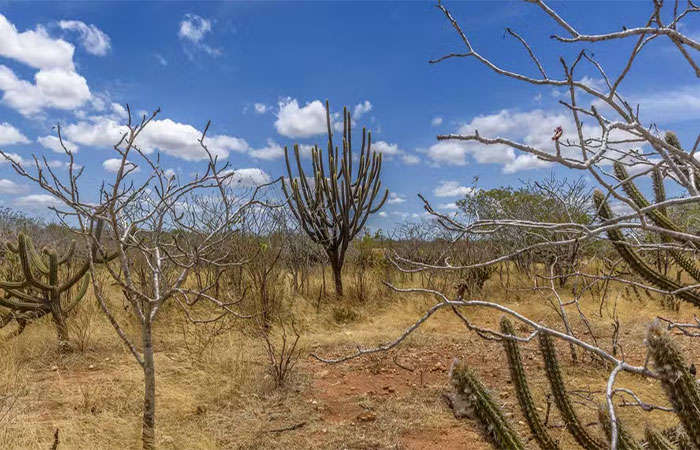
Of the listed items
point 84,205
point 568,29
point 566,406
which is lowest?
point 566,406

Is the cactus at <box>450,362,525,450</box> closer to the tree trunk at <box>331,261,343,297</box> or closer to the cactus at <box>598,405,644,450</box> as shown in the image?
the cactus at <box>598,405,644,450</box>

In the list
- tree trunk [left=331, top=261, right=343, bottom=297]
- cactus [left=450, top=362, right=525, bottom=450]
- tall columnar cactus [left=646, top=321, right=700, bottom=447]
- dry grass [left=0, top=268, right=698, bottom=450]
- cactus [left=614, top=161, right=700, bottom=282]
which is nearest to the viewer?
tall columnar cactus [left=646, top=321, right=700, bottom=447]

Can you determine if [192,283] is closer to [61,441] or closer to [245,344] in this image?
[245,344]

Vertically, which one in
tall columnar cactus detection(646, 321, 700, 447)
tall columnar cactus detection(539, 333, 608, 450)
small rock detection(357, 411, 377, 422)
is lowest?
small rock detection(357, 411, 377, 422)

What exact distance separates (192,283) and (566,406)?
8030 millimetres

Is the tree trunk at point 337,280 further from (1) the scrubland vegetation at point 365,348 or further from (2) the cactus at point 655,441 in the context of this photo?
(2) the cactus at point 655,441

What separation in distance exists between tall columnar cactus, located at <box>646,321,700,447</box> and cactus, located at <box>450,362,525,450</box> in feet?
2.50

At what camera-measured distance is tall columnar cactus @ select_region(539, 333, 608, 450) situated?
2.65 meters

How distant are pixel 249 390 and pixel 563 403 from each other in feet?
8.86

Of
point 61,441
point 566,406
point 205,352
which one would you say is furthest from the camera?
point 205,352

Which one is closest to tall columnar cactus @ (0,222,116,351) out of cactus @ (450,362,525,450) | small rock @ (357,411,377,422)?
small rock @ (357,411,377,422)

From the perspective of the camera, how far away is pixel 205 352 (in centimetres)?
523

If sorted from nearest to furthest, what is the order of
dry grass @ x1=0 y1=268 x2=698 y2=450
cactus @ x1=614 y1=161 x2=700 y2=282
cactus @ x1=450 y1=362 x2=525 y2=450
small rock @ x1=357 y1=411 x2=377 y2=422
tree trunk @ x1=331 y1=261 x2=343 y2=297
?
cactus @ x1=450 y1=362 x2=525 y2=450 < cactus @ x1=614 y1=161 x2=700 y2=282 < dry grass @ x1=0 y1=268 x2=698 y2=450 < small rock @ x1=357 y1=411 x2=377 y2=422 < tree trunk @ x1=331 y1=261 x2=343 y2=297

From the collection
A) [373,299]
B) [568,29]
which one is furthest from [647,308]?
[568,29]
